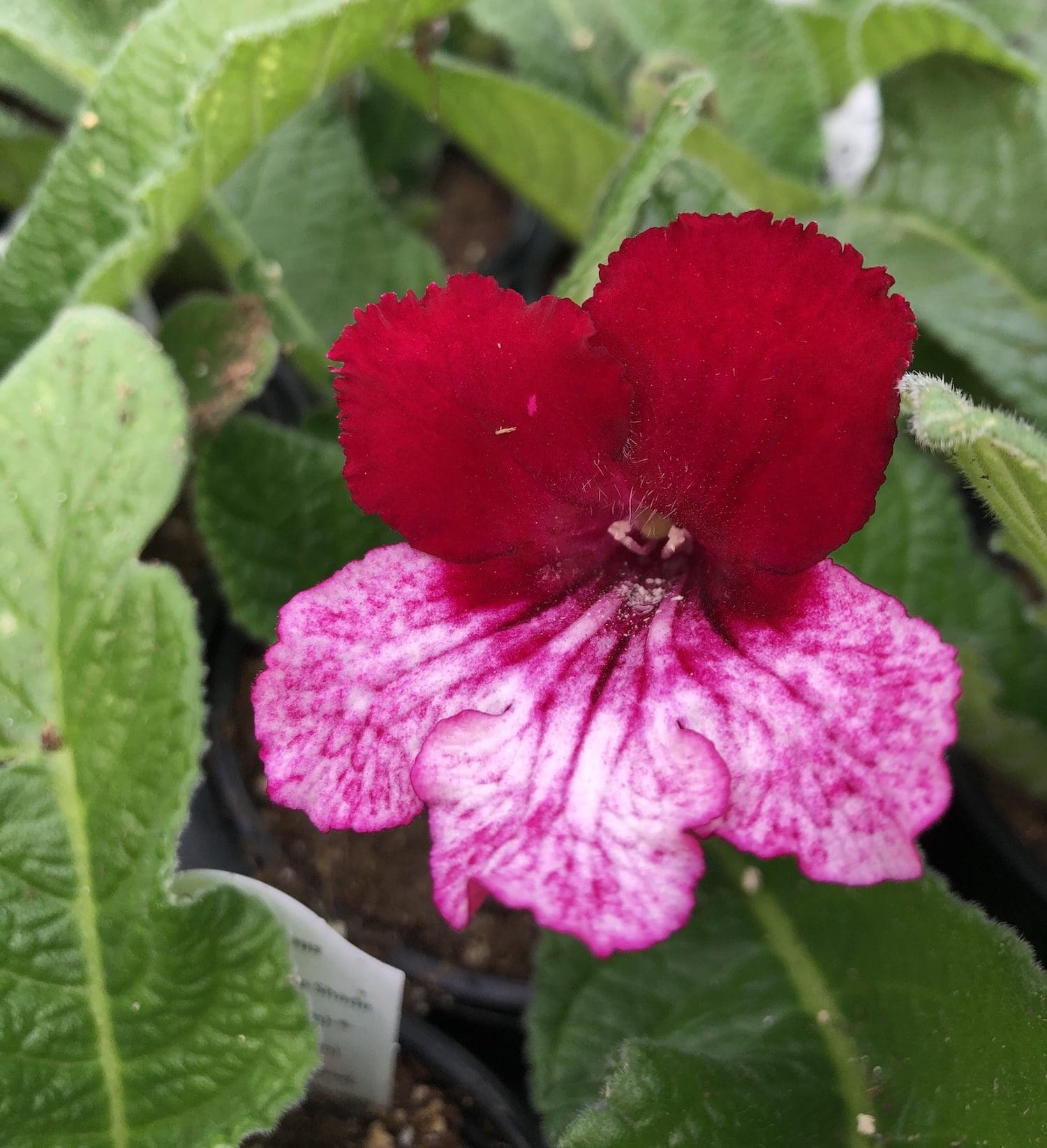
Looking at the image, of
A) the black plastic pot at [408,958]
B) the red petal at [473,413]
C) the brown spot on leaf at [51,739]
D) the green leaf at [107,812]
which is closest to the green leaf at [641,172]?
the red petal at [473,413]

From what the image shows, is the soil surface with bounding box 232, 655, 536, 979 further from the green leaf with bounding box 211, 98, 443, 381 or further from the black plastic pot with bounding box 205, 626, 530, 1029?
the green leaf with bounding box 211, 98, 443, 381

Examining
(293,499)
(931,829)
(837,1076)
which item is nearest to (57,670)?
(293,499)

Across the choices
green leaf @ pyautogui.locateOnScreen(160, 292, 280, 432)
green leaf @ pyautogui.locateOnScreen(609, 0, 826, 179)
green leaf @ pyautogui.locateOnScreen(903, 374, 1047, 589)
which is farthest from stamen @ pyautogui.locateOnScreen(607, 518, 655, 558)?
green leaf @ pyautogui.locateOnScreen(609, 0, 826, 179)

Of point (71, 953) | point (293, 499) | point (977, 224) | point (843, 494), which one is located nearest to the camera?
point (843, 494)

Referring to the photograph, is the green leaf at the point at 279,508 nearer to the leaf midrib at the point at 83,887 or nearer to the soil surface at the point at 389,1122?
the leaf midrib at the point at 83,887

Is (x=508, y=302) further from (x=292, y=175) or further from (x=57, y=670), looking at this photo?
(x=292, y=175)
